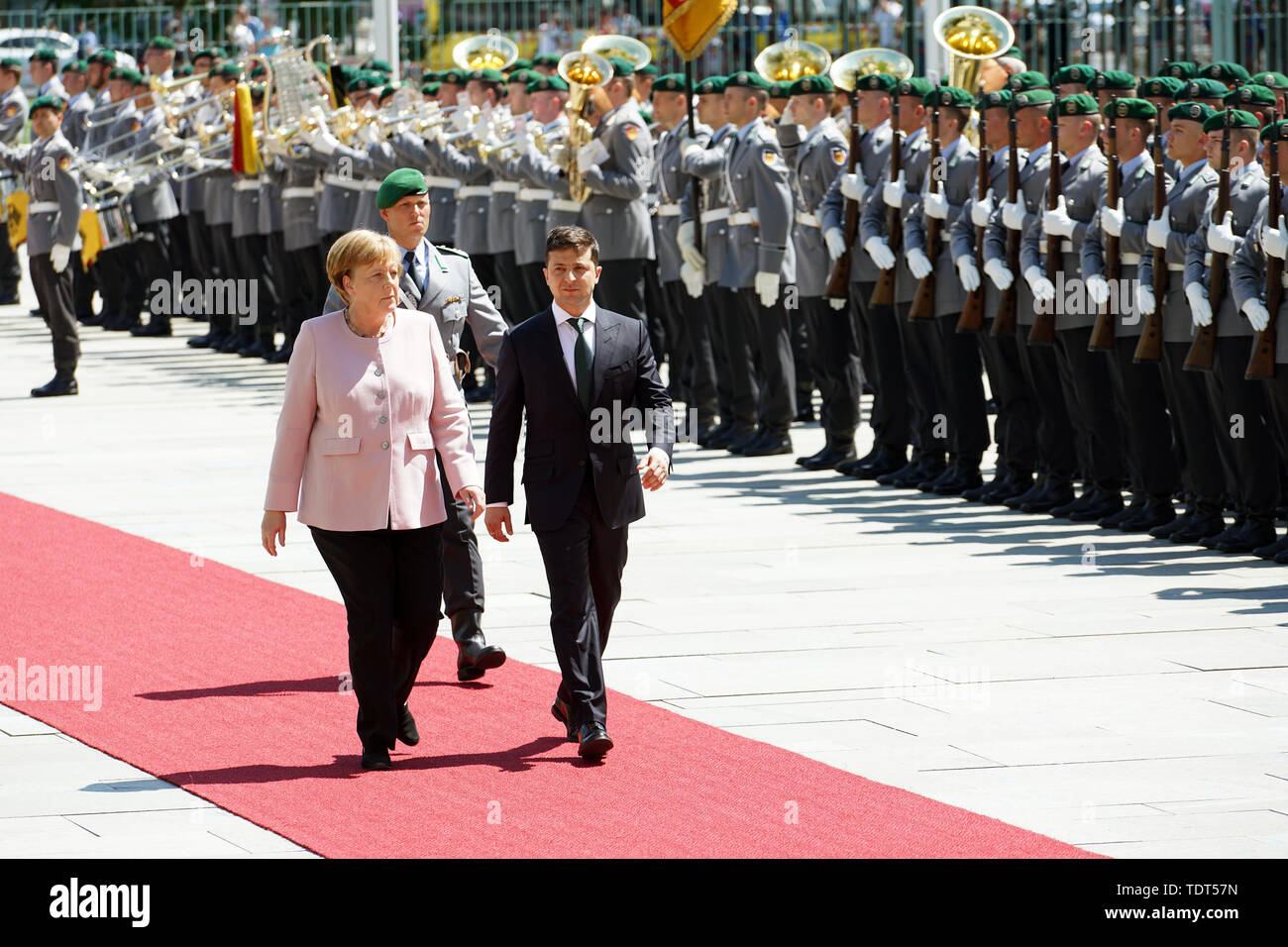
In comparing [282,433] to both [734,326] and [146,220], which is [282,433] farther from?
[146,220]

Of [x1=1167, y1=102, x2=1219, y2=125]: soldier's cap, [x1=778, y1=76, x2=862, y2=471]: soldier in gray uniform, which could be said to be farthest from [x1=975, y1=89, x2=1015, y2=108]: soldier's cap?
[x1=778, y1=76, x2=862, y2=471]: soldier in gray uniform

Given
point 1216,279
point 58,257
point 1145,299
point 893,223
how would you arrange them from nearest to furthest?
point 1216,279, point 1145,299, point 893,223, point 58,257

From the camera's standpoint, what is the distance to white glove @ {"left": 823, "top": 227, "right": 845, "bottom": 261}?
13.1 meters

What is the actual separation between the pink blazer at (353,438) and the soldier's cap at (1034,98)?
18.2 ft

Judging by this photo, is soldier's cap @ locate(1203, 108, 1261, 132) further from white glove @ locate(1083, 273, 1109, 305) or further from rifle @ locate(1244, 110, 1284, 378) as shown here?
white glove @ locate(1083, 273, 1109, 305)

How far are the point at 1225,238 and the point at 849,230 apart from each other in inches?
129

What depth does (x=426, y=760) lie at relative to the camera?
7.06 m

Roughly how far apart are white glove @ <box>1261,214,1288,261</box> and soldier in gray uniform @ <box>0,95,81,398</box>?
963 cm

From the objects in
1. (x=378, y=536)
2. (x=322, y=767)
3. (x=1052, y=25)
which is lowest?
(x=322, y=767)

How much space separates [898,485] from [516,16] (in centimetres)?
1501

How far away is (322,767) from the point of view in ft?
22.8

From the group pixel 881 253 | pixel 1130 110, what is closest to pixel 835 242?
pixel 881 253

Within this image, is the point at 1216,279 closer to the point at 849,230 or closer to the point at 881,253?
the point at 881,253
